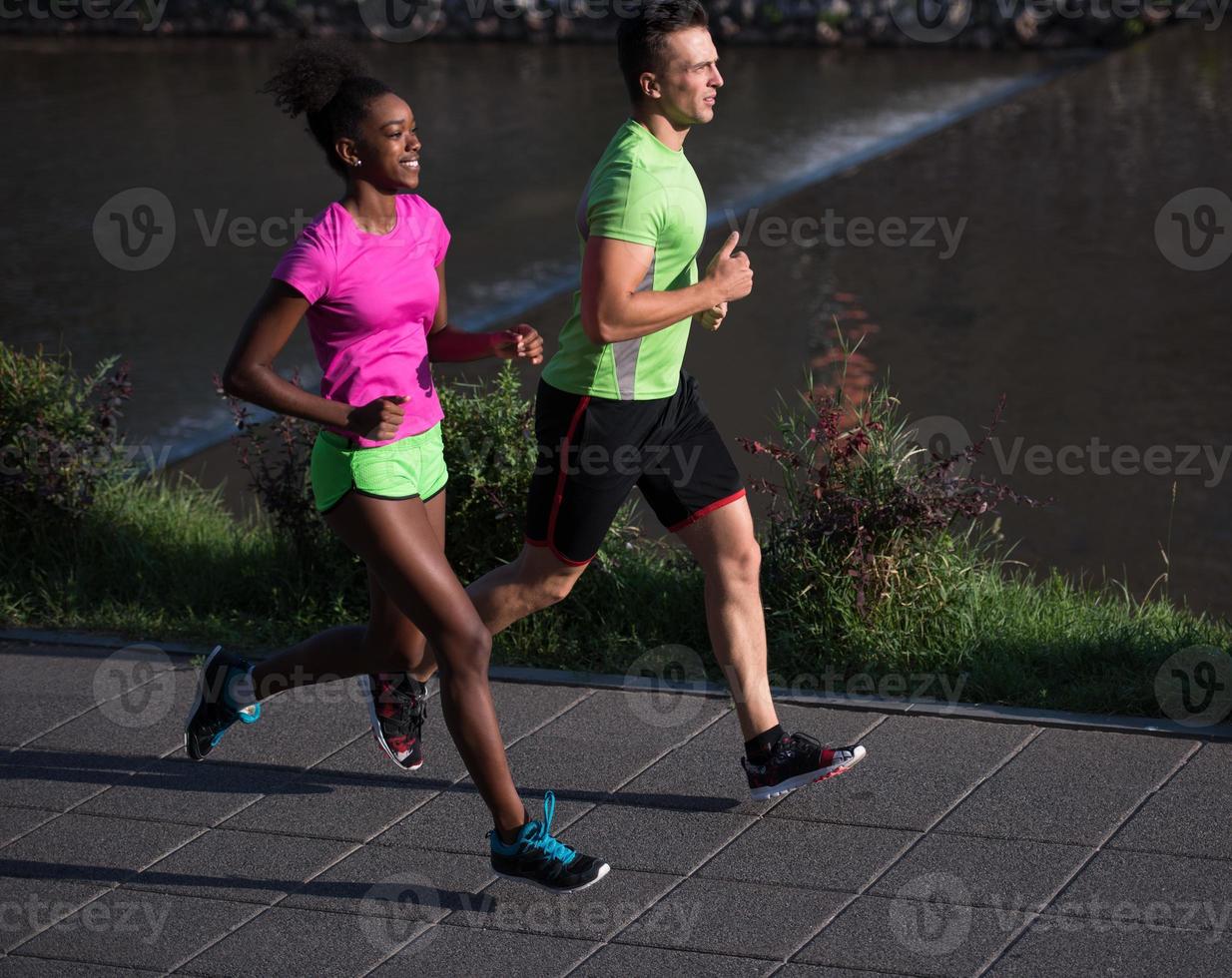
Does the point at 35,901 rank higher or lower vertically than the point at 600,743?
higher

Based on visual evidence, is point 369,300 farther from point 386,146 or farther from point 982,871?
point 982,871

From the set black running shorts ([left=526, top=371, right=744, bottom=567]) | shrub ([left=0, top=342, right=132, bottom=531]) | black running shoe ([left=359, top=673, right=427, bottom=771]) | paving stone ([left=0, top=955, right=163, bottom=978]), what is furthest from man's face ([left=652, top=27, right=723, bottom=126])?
shrub ([left=0, top=342, right=132, bottom=531])

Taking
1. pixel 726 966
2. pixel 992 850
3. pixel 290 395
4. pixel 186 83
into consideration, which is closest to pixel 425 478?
pixel 290 395

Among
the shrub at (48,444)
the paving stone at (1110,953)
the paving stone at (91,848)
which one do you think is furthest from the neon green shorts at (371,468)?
the shrub at (48,444)

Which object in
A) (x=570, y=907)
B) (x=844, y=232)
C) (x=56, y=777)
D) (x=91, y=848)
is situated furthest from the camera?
(x=844, y=232)

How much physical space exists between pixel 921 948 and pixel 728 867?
1.78ft

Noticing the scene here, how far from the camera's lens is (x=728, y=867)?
381 cm

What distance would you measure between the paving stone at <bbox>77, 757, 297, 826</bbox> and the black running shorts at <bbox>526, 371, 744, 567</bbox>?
1000mm

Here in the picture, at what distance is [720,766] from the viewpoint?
432cm

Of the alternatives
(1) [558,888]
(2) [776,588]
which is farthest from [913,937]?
(2) [776,588]

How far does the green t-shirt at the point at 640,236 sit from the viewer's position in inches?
146

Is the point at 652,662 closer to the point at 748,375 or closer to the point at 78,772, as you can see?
the point at 78,772

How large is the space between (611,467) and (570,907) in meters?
1.02

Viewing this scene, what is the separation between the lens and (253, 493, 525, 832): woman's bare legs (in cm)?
362
